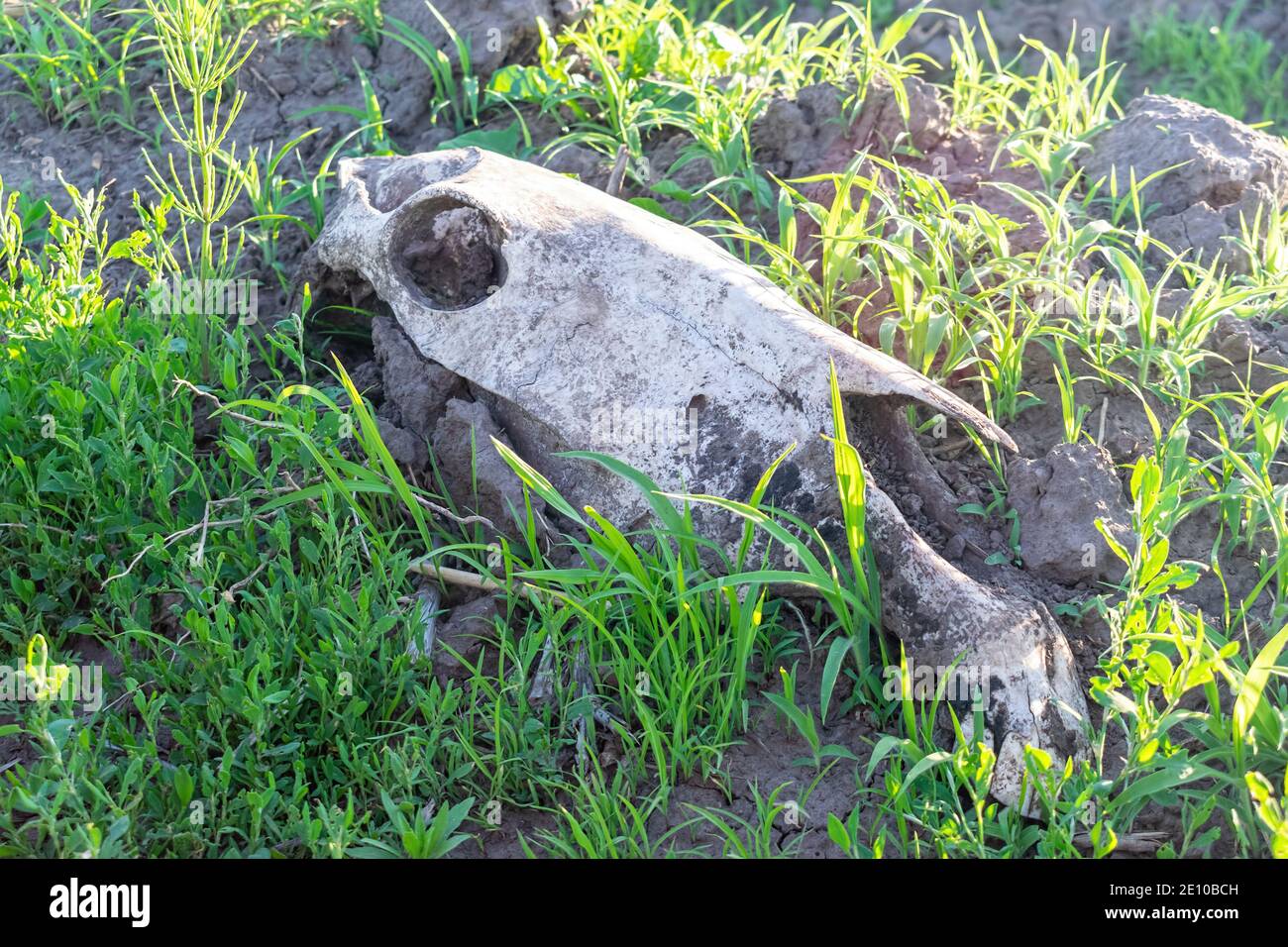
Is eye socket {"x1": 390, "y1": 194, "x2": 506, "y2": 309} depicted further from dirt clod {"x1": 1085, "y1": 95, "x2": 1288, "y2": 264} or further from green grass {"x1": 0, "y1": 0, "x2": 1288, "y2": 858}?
dirt clod {"x1": 1085, "y1": 95, "x2": 1288, "y2": 264}

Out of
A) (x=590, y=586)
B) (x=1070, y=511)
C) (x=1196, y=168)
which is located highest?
(x=1196, y=168)

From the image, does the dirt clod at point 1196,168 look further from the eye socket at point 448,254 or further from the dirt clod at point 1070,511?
the eye socket at point 448,254

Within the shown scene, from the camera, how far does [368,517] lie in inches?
119

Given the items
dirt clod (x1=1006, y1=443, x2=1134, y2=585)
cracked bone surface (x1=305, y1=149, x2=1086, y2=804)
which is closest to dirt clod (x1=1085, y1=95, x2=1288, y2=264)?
dirt clod (x1=1006, y1=443, x2=1134, y2=585)

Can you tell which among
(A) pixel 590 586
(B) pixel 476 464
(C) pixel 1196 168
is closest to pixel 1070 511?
(A) pixel 590 586

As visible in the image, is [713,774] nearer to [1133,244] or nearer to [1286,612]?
[1286,612]

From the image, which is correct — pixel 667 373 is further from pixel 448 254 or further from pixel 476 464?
pixel 448 254

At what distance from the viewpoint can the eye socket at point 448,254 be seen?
Answer: 10.6 feet

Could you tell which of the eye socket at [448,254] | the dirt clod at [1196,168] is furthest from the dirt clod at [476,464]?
the dirt clod at [1196,168]

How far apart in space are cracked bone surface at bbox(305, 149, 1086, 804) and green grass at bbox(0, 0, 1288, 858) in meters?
0.10

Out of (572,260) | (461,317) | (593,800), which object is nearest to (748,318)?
(572,260)

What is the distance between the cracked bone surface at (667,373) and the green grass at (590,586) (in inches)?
3.8

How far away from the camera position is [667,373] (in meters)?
2.89

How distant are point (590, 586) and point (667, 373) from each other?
1.73ft
